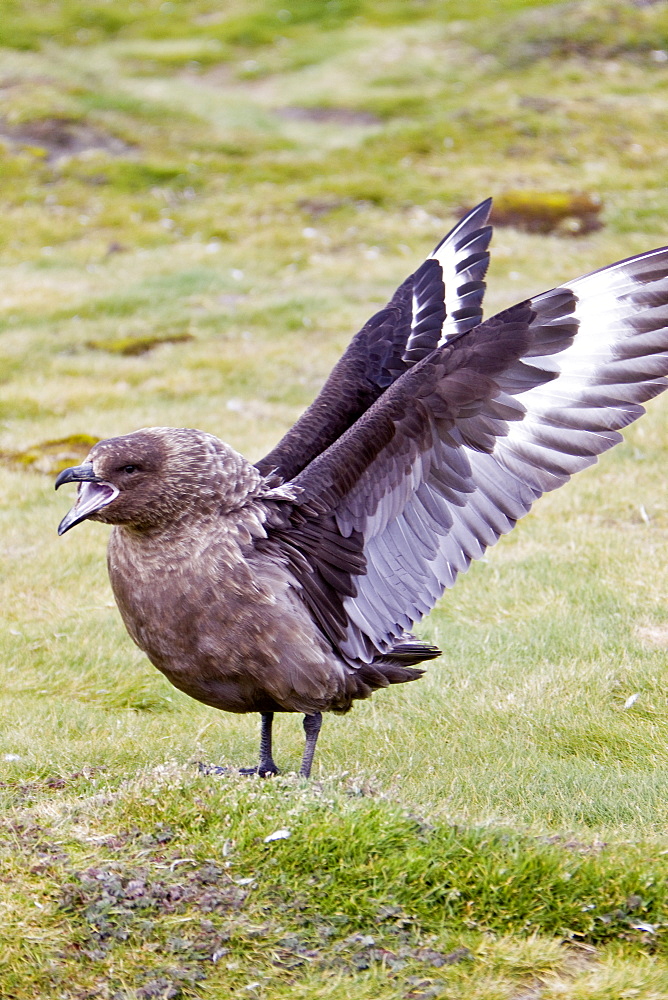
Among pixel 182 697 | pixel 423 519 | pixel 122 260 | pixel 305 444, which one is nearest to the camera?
pixel 423 519

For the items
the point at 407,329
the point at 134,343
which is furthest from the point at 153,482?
the point at 134,343

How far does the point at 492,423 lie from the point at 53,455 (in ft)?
17.4

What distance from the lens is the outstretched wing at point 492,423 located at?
354 centimetres

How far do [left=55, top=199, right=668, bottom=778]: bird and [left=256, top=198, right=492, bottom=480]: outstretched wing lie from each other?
0.47 m

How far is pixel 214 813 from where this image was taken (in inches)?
137

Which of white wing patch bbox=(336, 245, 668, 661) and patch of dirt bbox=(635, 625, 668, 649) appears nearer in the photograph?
white wing patch bbox=(336, 245, 668, 661)

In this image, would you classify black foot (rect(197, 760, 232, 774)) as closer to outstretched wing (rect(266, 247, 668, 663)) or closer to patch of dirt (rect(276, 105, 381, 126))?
outstretched wing (rect(266, 247, 668, 663))

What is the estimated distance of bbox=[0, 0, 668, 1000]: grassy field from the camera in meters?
3.10

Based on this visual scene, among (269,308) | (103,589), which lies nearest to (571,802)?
(103,589)

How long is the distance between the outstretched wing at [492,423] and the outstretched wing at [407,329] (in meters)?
0.82

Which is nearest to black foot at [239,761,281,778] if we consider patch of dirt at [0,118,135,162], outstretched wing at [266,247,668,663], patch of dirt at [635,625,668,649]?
outstretched wing at [266,247,668,663]

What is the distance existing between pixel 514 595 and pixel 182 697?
1802mm

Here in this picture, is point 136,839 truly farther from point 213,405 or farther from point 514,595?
point 213,405

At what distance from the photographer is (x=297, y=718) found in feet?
17.0
